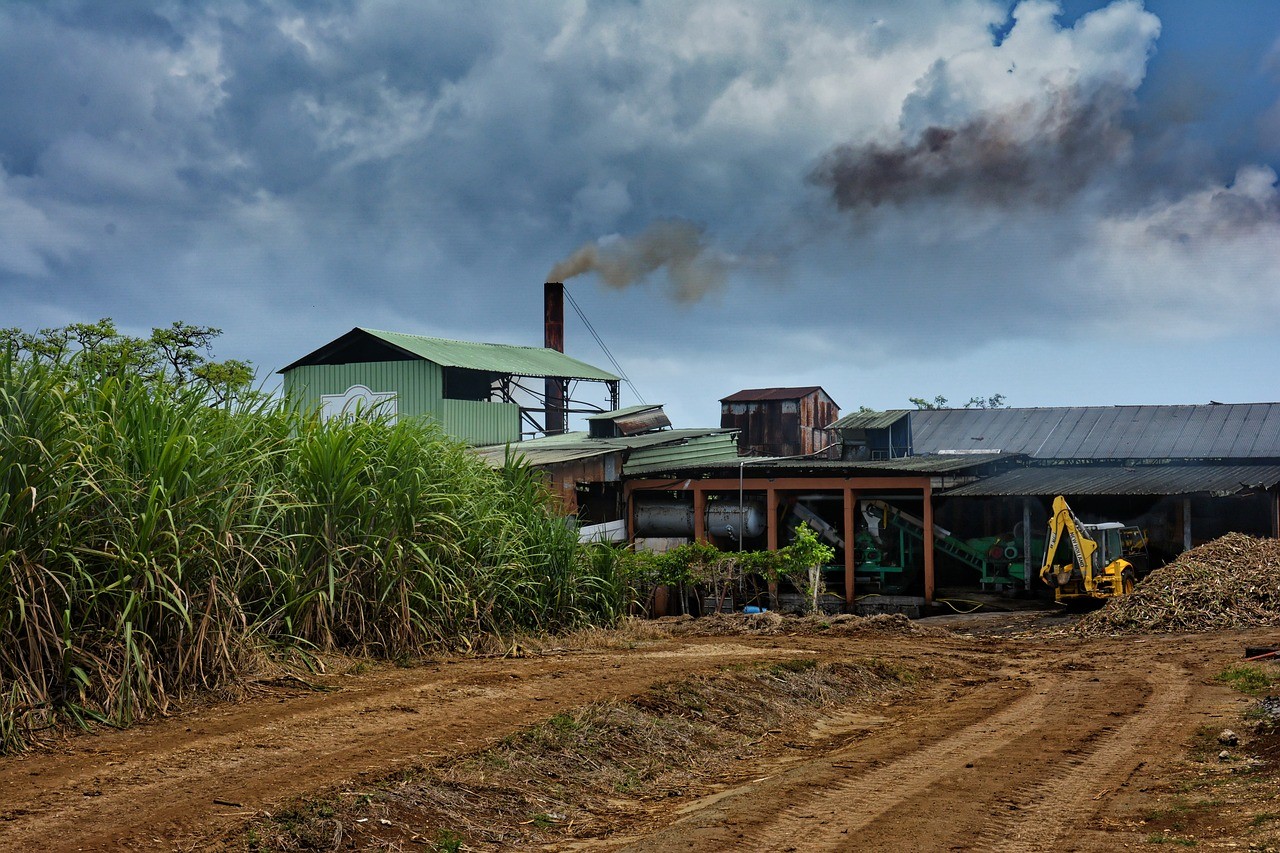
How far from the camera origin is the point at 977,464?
23.8m

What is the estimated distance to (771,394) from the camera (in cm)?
3797

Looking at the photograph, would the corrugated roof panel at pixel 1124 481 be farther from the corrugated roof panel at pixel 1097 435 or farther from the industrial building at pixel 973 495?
the corrugated roof panel at pixel 1097 435

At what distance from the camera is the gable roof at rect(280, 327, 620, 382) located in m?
29.7

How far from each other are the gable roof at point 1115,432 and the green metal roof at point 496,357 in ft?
33.9

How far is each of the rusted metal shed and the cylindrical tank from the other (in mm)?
12885

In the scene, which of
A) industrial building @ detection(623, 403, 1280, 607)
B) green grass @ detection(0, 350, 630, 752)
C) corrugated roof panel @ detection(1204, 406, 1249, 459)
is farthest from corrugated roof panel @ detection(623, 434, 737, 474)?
green grass @ detection(0, 350, 630, 752)

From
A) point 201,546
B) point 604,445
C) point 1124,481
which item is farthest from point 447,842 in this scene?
point 1124,481

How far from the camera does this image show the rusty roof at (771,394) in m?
37.3

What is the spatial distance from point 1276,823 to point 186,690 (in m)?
6.65

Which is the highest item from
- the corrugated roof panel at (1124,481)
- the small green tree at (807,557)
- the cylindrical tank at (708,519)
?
the corrugated roof panel at (1124,481)

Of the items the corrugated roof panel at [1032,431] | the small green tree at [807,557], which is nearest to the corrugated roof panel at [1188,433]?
the corrugated roof panel at [1032,431]

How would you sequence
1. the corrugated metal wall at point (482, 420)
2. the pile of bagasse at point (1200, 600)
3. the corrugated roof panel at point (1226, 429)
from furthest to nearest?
1. the corrugated metal wall at point (482, 420)
2. the corrugated roof panel at point (1226, 429)
3. the pile of bagasse at point (1200, 600)

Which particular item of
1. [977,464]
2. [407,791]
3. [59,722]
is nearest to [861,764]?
[407,791]

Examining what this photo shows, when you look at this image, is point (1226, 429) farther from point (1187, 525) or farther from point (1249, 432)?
point (1187, 525)
